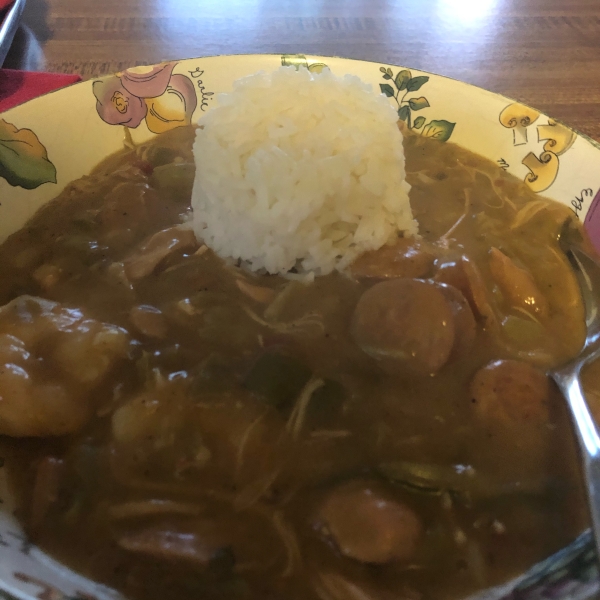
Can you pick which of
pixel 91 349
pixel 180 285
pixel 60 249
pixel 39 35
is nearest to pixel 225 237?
pixel 180 285

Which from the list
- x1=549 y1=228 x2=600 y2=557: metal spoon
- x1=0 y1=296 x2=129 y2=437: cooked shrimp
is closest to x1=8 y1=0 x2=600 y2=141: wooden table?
x1=549 y1=228 x2=600 y2=557: metal spoon

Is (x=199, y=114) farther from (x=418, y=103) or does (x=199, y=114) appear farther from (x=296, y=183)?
(x=418, y=103)

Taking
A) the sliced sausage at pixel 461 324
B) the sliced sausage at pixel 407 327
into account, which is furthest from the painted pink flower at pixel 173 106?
the sliced sausage at pixel 461 324

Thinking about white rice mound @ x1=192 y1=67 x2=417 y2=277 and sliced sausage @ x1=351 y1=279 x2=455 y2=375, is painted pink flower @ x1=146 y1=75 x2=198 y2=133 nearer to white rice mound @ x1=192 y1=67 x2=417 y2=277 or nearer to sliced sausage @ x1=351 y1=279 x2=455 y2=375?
white rice mound @ x1=192 y1=67 x2=417 y2=277

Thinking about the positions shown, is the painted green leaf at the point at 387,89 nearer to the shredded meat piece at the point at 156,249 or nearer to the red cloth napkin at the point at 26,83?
the shredded meat piece at the point at 156,249

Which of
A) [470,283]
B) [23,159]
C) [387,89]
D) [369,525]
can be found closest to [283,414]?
[369,525]

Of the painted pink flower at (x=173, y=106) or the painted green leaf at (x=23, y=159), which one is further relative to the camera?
the painted pink flower at (x=173, y=106)

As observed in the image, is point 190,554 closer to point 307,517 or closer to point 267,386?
point 307,517
